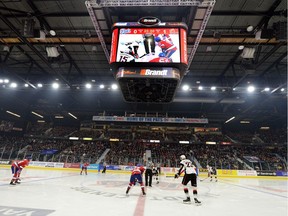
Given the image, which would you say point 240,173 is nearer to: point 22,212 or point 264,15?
point 264,15

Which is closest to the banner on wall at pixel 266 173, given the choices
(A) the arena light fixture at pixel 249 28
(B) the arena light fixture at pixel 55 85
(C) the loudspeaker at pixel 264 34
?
(C) the loudspeaker at pixel 264 34

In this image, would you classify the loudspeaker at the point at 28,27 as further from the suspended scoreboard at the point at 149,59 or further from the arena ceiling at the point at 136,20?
the suspended scoreboard at the point at 149,59

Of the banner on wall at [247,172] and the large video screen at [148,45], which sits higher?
the large video screen at [148,45]

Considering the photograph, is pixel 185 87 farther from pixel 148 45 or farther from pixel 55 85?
pixel 148 45

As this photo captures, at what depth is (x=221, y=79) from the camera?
16781 mm

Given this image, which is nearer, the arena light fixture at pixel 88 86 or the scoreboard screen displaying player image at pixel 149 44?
the scoreboard screen displaying player image at pixel 149 44

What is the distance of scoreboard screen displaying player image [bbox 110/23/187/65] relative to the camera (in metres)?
4.87

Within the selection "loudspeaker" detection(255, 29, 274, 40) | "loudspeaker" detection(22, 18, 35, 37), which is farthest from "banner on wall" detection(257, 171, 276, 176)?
"loudspeaker" detection(22, 18, 35, 37)

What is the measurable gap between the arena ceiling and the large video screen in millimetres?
1124

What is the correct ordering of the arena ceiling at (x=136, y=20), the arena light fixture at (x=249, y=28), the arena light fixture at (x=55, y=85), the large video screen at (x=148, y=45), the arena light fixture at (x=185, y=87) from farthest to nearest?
1. the arena light fixture at (x=55, y=85)
2. the arena light fixture at (x=185, y=87)
3. the arena light fixture at (x=249, y=28)
4. the arena ceiling at (x=136, y=20)
5. the large video screen at (x=148, y=45)

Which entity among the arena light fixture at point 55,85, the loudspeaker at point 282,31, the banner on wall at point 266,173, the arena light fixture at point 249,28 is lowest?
the banner on wall at point 266,173

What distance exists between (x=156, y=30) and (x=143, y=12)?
456cm

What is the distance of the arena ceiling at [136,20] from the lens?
864cm

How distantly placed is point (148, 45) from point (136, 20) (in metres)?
5.36
